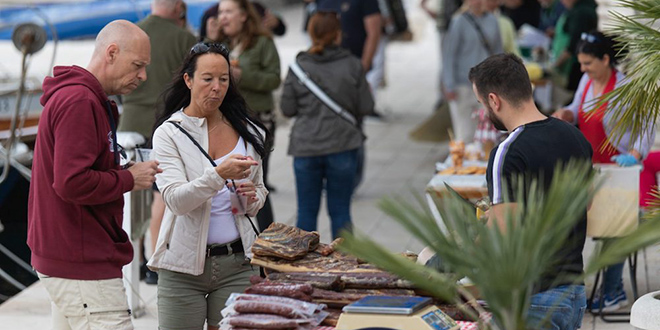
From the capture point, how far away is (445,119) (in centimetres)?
1296

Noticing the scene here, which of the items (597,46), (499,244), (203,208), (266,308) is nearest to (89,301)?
(203,208)

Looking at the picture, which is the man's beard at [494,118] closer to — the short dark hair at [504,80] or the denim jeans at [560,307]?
the short dark hair at [504,80]

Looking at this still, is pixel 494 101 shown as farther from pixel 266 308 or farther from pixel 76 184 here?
pixel 76 184

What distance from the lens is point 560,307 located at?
3707mm

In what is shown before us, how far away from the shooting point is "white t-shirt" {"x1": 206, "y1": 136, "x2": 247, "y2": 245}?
14.4 ft

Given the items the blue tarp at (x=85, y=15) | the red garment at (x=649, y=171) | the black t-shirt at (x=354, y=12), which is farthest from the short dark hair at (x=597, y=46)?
the blue tarp at (x=85, y=15)

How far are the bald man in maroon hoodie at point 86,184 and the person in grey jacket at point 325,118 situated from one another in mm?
3257

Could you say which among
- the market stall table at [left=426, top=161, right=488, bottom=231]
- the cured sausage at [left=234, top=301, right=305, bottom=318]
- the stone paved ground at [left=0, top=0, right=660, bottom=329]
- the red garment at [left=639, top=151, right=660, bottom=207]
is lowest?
the stone paved ground at [left=0, top=0, right=660, bottom=329]

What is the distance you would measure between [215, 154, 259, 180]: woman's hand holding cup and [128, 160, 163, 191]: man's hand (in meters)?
0.25

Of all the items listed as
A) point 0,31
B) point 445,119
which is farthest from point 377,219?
point 0,31

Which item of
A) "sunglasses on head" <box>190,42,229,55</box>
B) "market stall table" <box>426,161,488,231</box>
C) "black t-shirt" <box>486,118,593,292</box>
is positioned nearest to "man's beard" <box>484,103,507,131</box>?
"black t-shirt" <box>486,118,593,292</box>

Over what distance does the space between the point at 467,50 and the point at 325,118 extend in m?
3.25

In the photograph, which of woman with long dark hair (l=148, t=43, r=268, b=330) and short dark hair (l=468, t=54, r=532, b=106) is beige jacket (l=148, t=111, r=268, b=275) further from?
short dark hair (l=468, t=54, r=532, b=106)

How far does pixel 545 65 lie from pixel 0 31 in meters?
7.72
